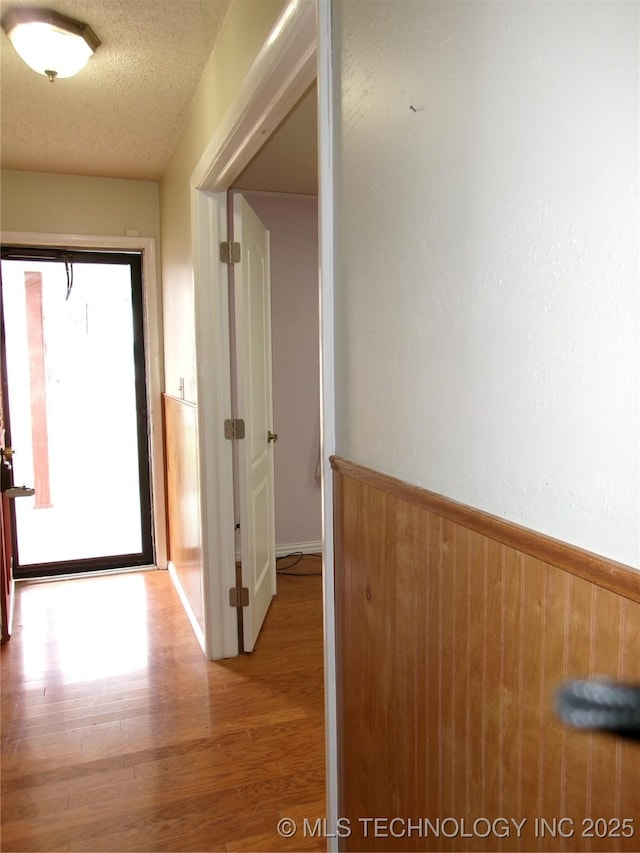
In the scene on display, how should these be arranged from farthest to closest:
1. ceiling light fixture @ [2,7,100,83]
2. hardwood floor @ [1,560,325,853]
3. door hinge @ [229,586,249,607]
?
door hinge @ [229,586,249,607] → ceiling light fixture @ [2,7,100,83] → hardwood floor @ [1,560,325,853]

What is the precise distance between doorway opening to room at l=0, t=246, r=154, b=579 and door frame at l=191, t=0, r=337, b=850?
1556 millimetres

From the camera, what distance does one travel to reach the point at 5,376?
12.5ft

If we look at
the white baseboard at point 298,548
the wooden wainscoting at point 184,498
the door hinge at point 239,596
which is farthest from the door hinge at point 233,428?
the white baseboard at point 298,548

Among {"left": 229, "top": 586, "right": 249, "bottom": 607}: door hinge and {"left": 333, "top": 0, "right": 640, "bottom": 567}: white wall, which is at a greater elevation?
{"left": 333, "top": 0, "right": 640, "bottom": 567}: white wall

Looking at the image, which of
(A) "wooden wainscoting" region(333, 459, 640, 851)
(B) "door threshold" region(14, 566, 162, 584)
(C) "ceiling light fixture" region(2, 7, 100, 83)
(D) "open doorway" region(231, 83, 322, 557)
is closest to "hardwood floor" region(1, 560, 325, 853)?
(B) "door threshold" region(14, 566, 162, 584)

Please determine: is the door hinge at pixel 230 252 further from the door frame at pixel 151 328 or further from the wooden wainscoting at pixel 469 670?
the wooden wainscoting at pixel 469 670

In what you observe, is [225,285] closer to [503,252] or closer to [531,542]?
[503,252]

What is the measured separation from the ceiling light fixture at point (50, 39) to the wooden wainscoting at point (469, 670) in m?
1.83

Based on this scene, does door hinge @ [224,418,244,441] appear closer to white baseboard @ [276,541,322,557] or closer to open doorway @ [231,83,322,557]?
open doorway @ [231,83,322,557]

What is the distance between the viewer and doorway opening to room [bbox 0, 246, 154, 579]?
12.8 ft

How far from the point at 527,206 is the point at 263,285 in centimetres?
249

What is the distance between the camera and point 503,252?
829mm

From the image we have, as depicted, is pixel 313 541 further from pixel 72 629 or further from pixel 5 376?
pixel 5 376

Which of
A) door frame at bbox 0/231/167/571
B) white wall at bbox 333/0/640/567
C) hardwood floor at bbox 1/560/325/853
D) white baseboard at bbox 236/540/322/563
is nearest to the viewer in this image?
white wall at bbox 333/0/640/567
